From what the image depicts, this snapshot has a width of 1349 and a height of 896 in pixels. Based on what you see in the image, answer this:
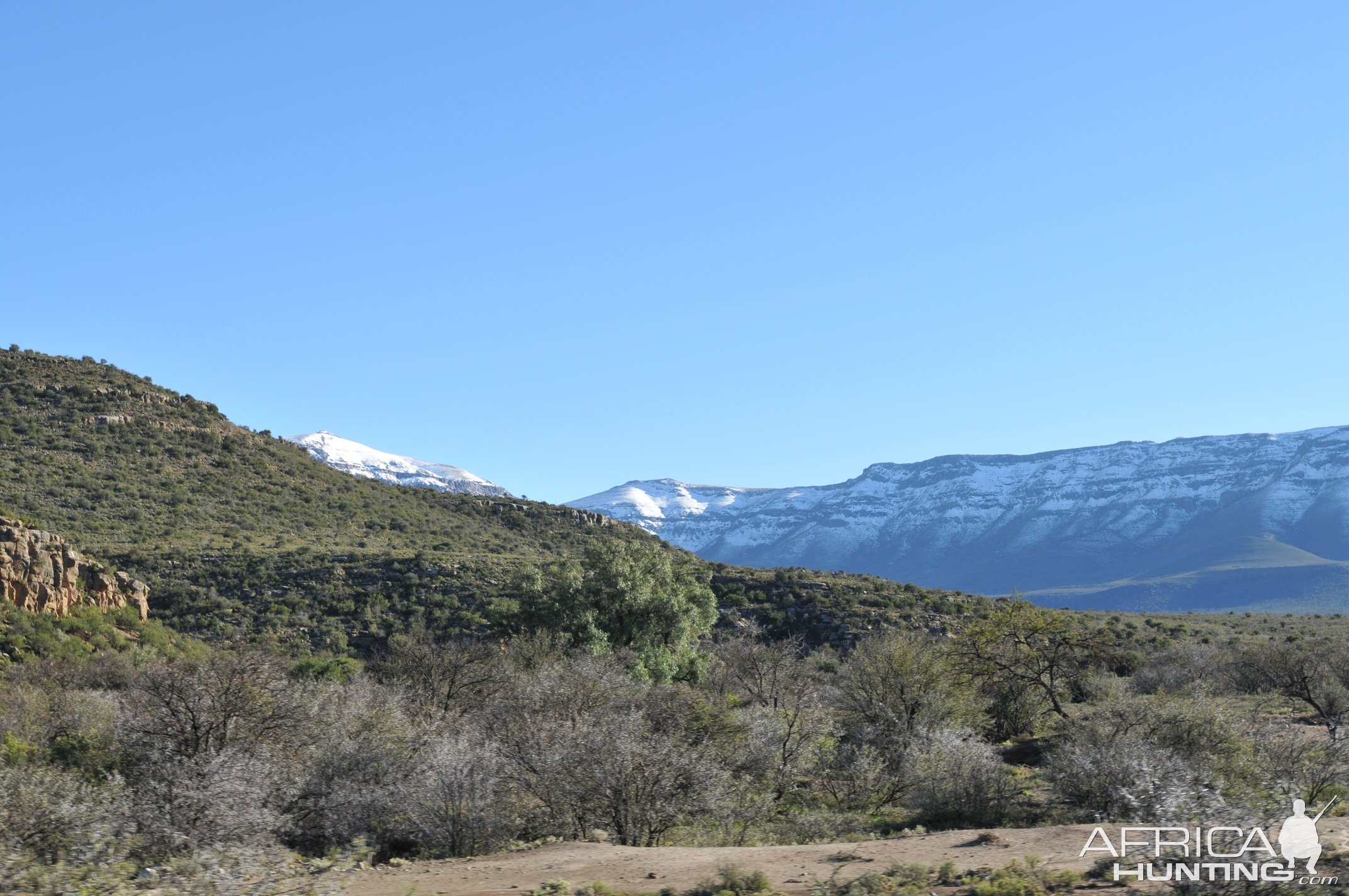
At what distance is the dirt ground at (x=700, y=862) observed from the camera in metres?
14.0

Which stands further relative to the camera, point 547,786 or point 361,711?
point 361,711

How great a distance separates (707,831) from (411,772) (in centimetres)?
596

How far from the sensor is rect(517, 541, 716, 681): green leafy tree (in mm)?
36938

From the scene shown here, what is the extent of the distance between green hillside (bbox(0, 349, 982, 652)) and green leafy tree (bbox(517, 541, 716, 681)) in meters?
2.55

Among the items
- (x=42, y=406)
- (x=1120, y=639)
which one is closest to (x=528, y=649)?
(x=1120, y=639)

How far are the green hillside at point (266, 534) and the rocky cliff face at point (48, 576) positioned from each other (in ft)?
8.10

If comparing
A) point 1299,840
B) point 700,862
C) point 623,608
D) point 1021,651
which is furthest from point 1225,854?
point 623,608

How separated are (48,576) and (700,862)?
3071 centimetres

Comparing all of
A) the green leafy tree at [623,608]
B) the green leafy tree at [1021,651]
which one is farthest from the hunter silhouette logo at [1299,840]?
the green leafy tree at [623,608]

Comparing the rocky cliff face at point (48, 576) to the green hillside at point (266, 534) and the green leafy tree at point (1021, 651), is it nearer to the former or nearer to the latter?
the green hillside at point (266, 534)

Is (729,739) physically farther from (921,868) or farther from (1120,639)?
(1120,639)

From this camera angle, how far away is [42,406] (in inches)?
2298

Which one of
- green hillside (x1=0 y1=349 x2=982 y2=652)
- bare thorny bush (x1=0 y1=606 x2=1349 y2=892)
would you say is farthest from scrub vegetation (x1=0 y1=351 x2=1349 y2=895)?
green hillside (x1=0 y1=349 x2=982 y2=652)

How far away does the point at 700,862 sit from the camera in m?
15.1
